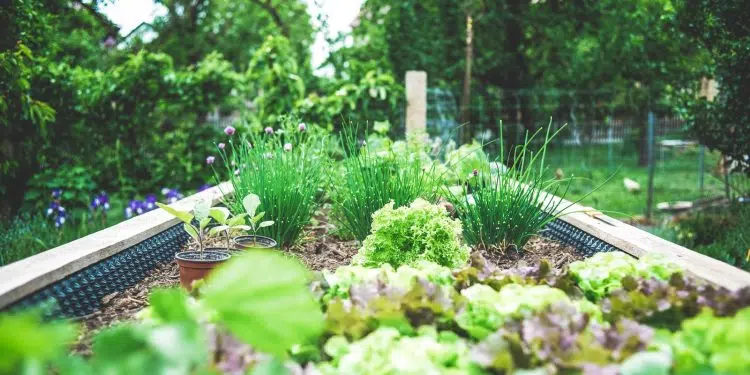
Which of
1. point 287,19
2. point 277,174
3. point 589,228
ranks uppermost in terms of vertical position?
point 287,19

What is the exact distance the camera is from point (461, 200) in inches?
121

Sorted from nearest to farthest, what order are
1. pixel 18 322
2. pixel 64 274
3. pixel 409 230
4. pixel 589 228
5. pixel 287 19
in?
pixel 18 322
pixel 64 274
pixel 409 230
pixel 589 228
pixel 287 19

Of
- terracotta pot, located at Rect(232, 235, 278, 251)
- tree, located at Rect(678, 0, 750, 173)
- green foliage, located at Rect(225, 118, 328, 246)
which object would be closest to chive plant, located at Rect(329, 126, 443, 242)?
green foliage, located at Rect(225, 118, 328, 246)

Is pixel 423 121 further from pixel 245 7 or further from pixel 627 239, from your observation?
pixel 245 7

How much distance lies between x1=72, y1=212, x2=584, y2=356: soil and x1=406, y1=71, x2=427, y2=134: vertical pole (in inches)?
106

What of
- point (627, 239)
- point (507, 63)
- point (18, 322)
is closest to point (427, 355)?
point (18, 322)

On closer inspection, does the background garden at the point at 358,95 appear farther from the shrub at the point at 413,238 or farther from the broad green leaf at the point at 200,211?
the broad green leaf at the point at 200,211

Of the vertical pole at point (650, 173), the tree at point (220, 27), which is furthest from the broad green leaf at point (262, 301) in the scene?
the tree at point (220, 27)

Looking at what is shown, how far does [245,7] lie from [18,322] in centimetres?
1662

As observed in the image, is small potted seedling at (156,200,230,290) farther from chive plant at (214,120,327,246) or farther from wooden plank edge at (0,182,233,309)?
chive plant at (214,120,327,246)

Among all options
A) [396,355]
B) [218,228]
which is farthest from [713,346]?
[218,228]

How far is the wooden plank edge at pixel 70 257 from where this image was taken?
1.89 metres

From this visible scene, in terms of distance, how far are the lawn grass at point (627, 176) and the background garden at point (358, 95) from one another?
0.25 feet

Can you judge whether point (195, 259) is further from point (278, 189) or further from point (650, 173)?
point (650, 173)
